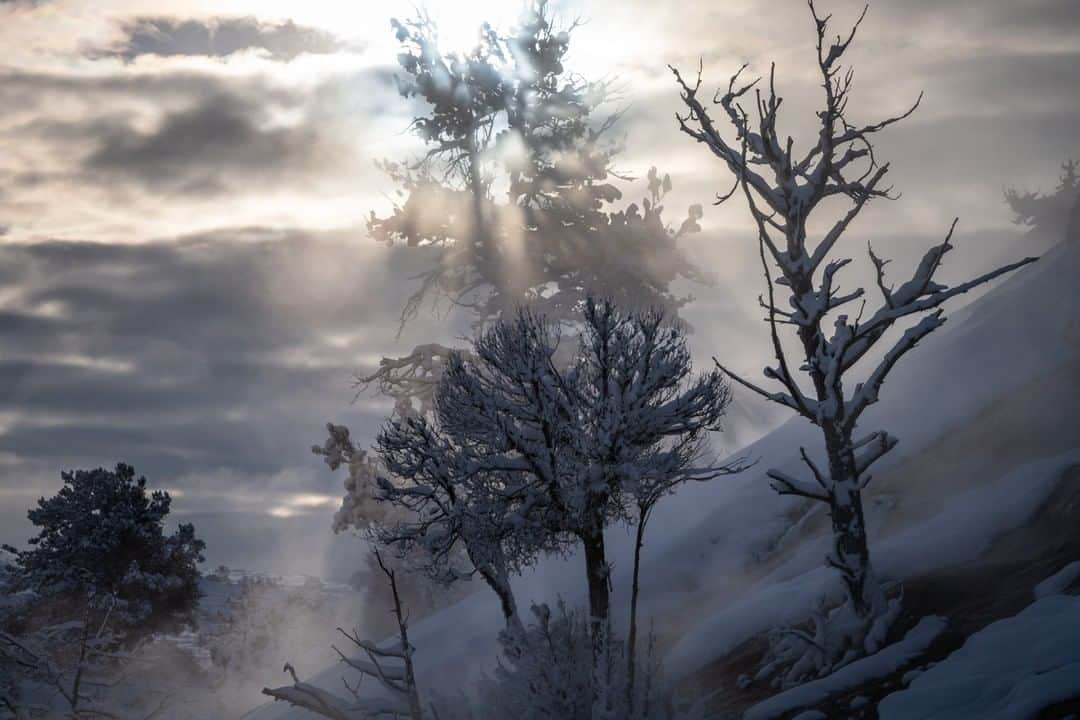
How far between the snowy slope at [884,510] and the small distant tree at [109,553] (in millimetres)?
12989

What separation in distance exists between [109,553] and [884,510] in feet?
101

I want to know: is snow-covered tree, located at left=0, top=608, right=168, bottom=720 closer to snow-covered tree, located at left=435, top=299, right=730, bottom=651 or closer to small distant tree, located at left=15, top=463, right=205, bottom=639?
small distant tree, located at left=15, top=463, right=205, bottom=639

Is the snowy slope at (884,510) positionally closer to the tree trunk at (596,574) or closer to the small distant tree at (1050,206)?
the tree trunk at (596,574)

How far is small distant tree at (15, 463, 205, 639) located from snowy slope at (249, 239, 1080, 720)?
1299 cm

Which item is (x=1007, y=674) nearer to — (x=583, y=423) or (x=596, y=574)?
(x=596, y=574)

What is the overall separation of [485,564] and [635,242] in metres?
18.7

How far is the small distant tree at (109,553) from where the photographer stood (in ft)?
117

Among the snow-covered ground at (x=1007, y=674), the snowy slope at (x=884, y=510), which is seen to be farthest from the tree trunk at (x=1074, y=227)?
the snow-covered ground at (x=1007, y=674)

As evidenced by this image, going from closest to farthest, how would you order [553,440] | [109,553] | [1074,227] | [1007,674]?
[1007,674], [553,440], [1074,227], [109,553]

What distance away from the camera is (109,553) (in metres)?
36.5

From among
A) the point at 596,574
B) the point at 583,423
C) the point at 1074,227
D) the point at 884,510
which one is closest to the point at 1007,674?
the point at 596,574

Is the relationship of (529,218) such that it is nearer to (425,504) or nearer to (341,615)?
(425,504)

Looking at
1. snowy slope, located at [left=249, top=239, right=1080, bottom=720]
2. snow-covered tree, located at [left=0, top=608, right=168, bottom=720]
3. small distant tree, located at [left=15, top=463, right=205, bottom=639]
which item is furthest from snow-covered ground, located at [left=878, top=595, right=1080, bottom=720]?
small distant tree, located at [left=15, top=463, right=205, bottom=639]

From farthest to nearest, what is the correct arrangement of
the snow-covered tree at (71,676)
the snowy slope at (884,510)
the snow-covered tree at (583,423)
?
1. the snow-covered tree at (583,423)
2. the snowy slope at (884,510)
3. the snow-covered tree at (71,676)
